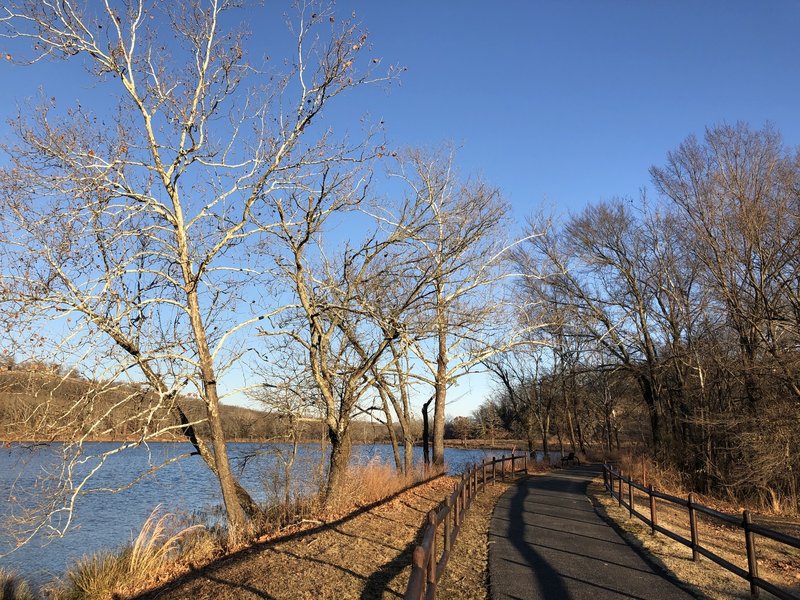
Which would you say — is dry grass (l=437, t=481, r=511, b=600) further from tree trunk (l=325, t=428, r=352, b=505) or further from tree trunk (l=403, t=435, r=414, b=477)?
tree trunk (l=403, t=435, r=414, b=477)

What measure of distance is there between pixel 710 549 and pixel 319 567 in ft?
22.5

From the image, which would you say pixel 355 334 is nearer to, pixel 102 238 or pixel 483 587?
pixel 102 238

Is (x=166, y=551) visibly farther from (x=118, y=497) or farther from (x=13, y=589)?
(x=118, y=497)

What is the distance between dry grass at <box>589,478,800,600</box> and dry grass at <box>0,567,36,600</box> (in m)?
9.80

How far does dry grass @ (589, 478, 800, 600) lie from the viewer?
303 inches

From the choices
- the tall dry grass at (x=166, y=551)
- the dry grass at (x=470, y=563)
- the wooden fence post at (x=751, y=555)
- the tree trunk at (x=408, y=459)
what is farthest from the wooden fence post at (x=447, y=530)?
the tree trunk at (x=408, y=459)

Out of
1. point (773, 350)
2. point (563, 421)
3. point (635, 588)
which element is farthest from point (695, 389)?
point (563, 421)

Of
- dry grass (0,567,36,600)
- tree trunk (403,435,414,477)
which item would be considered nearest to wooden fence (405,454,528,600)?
tree trunk (403,435,414,477)

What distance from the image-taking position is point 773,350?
1844cm

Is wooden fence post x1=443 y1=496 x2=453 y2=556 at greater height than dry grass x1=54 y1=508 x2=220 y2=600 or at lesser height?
greater

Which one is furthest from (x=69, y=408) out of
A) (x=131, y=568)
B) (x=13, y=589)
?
(x=13, y=589)

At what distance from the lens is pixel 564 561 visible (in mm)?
8578

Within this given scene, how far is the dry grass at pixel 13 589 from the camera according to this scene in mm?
9859

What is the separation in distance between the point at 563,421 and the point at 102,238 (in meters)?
53.9
